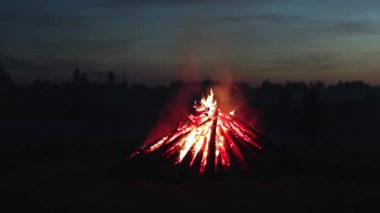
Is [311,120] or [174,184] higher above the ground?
[311,120]

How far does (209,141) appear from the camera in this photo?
17.9 metres

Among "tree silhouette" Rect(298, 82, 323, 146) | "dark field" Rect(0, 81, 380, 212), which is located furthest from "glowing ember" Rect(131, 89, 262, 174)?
"tree silhouette" Rect(298, 82, 323, 146)

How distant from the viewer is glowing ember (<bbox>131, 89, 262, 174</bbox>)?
1755cm

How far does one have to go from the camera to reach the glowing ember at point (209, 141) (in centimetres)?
1755

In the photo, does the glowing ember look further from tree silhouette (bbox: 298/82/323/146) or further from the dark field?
tree silhouette (bbox: 298/82/323/146)

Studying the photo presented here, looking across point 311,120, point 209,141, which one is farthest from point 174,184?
point 311,120

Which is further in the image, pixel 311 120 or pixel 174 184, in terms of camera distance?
pixel 311 120

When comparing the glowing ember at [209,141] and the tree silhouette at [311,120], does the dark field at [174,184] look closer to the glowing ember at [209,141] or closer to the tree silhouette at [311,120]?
the glowing ember at [209,141]

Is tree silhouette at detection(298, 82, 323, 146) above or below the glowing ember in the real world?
above

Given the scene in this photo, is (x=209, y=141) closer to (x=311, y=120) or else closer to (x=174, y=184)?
(x=174, y=184)

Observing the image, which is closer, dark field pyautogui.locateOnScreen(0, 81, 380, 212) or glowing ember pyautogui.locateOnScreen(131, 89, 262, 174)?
dark field pyautogui.locateOnScreen(0, 81, 380, 212)

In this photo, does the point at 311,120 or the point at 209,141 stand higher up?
the point at 311,120

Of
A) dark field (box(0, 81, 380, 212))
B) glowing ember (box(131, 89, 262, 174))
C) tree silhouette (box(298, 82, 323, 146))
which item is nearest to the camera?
dark field (box(0, 81, 380, 212))

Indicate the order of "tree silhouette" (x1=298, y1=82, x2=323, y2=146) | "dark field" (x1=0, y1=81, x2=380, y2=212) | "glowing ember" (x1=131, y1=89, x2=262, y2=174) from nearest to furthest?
"dark field" (x1=0, y1=81, x2=380, y2=212) → "glowing ember" (x1=131, y1=89, x2=262, y2=174) → "tree silhouette" (x1=298, y1=82, x2=323, y2=146)
